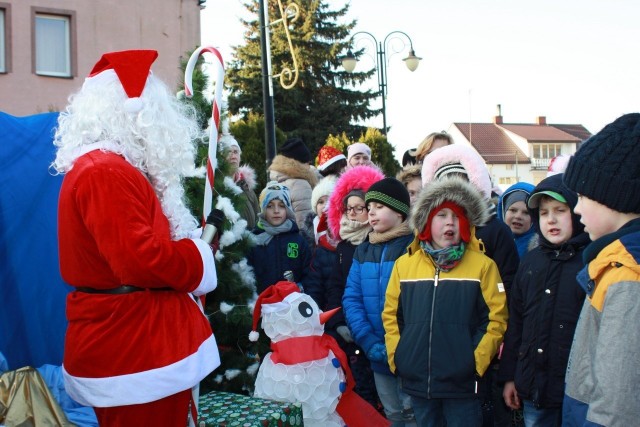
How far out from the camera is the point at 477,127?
75.2 meters

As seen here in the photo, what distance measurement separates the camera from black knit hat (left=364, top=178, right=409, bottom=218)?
471cm

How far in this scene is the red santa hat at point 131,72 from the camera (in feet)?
9.55

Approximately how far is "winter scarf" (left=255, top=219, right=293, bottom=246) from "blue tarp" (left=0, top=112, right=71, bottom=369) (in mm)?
1828

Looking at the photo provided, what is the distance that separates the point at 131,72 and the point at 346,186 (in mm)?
2643

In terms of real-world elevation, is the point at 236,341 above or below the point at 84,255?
below

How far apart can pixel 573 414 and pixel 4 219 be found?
3.05m

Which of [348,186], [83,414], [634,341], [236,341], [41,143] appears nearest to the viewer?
[634,341]

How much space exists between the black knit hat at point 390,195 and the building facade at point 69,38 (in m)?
12.8

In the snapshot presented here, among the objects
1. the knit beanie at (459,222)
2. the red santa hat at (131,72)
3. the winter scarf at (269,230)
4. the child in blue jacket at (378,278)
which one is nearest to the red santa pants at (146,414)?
the red santa hat at (131,72)

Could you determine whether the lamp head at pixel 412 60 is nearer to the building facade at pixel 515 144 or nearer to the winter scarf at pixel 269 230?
the winter scarf at pixel 269 230

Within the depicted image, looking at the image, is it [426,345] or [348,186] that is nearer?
[426,345]

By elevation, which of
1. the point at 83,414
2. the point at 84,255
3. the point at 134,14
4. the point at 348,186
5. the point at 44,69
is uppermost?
the point at 134,14

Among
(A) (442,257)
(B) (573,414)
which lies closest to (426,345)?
(A) (442,257)

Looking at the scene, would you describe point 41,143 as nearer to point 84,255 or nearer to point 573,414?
point 84,255
